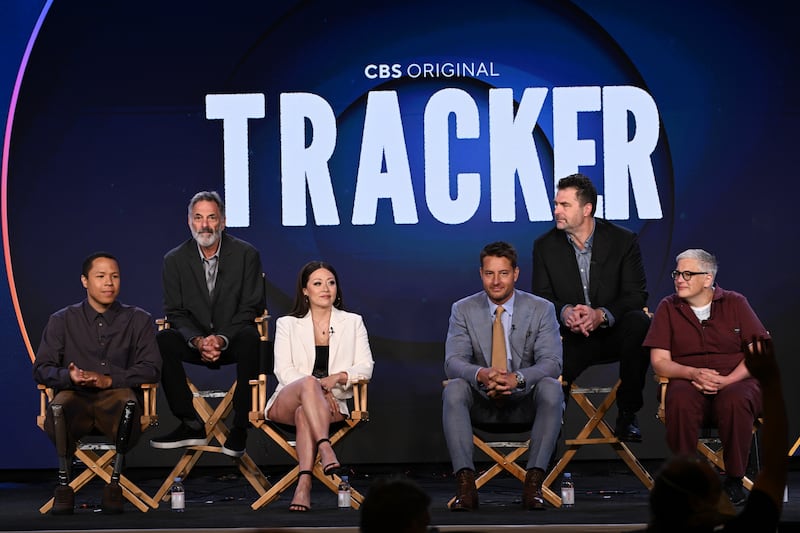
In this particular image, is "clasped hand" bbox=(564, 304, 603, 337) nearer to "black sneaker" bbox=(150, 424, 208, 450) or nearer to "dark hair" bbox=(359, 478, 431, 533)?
"black sneaker" bbox=(150, 424, 208, 450)

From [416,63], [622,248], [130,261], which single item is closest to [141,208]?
[130,261]

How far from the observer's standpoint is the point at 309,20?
6.51 meters

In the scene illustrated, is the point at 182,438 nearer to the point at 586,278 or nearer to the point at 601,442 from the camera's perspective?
the point at 601,442

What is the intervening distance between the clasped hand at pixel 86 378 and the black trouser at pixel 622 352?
80.3 inches

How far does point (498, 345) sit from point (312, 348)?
0.82 m

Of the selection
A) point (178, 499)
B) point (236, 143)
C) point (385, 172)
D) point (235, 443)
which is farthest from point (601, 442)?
point (236, 143)

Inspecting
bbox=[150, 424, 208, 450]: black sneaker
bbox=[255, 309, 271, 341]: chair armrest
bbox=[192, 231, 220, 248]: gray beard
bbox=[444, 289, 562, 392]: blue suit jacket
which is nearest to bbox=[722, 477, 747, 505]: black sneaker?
bbox=[444, 289, 562, 392]: blue suit jacket

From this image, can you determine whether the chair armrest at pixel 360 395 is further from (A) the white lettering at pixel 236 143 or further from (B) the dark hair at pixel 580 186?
(A) the white lettering at pixel 236 143

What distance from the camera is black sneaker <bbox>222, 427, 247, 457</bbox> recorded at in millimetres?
5305

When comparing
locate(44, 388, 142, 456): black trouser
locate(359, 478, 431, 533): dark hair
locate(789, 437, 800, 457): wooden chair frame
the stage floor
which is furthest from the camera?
locate(789, 437, 800, 457): wooden chair frame

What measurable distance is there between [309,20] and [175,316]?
6.17 feet

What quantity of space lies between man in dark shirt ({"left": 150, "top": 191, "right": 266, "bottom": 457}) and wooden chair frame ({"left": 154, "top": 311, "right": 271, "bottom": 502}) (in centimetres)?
7

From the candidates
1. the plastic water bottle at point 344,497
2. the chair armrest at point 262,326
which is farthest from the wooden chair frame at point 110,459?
the plastic water bottle at point 344,497

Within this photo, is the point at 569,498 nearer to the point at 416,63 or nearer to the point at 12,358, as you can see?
the point at 416,63
